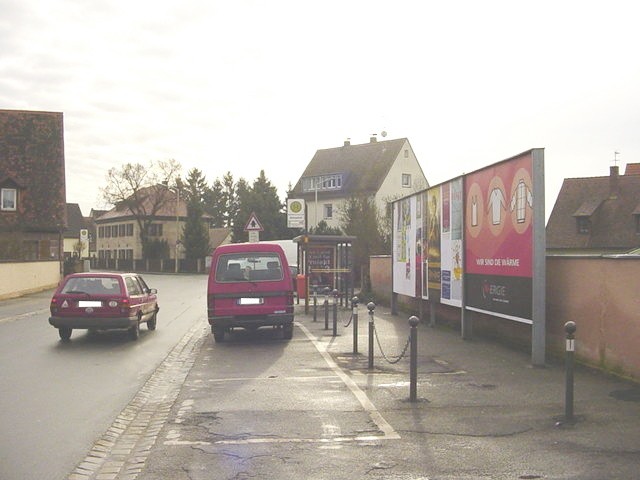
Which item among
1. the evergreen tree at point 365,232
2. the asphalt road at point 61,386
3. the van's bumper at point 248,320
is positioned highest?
the evergreen tree at point 365,232

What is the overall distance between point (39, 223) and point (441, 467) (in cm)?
4854

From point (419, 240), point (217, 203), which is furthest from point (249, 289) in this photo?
point (217, 203)

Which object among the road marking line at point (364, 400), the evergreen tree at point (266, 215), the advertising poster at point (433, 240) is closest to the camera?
the road marking line at point (364, 400)

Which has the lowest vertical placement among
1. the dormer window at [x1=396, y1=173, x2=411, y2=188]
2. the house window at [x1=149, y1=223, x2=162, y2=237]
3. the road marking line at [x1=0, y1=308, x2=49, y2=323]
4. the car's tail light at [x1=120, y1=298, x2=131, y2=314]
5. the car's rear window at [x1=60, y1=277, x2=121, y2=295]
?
the road marking line at [x1=0, y1=308, x2=49, y2=323]

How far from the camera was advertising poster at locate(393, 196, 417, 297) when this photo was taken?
Result: 65.3 feet

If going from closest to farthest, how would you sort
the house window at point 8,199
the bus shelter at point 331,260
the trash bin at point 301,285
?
the trash bin at point 301,285 → the bus shelter at point 331,260 → the house window at point 8,199

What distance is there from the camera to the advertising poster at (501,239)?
12125 millimetres

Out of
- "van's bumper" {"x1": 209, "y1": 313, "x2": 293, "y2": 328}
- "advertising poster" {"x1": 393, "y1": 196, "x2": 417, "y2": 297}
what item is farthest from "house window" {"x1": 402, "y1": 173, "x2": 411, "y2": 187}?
"van's bumper" {"x1": 209, "y1": 313, "x2": 293, "y2": 328}

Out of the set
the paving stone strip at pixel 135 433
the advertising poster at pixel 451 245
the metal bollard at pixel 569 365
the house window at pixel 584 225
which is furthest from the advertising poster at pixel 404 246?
the house window at pixel 584 225

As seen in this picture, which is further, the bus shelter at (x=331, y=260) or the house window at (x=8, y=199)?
the house window at (x=8, y=199)

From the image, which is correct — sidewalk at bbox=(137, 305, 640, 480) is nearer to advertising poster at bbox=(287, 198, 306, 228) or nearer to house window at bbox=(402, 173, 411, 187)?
advertising poster at bbox=(287, 198, 306, 228)

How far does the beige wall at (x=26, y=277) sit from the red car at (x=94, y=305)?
19.0 metres

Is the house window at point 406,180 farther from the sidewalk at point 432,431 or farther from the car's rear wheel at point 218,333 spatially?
the sidewalk at point 432,431

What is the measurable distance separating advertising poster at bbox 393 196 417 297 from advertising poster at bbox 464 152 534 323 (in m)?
4.61
